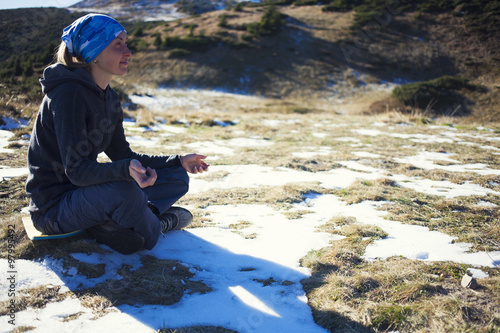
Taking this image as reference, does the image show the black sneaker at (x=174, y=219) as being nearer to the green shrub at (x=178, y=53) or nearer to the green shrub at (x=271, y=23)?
the green shrub at (x=178, y=53)

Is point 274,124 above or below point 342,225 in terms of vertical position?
below

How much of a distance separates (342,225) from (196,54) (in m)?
26.7

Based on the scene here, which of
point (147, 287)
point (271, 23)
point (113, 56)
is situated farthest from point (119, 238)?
point (271, 23)

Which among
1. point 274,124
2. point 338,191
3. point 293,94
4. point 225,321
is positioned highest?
point 225,321

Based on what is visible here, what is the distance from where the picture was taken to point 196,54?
27.1 meters

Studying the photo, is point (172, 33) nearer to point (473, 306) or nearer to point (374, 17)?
point (374, 17)

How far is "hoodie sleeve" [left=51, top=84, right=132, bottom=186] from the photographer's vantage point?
176 cm

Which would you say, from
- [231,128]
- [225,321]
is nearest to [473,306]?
[225,321]

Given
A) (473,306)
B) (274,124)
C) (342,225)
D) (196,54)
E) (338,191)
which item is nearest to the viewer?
(473,306)

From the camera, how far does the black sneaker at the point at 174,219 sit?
2441 millimetres

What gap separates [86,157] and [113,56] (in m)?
0.68

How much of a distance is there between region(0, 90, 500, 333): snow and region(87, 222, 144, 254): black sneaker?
0.08 meters

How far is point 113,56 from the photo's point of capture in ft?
6.83

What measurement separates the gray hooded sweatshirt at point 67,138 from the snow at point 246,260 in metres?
0.48
